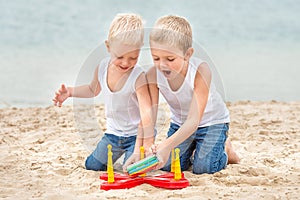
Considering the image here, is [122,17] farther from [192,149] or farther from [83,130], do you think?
[83,130]

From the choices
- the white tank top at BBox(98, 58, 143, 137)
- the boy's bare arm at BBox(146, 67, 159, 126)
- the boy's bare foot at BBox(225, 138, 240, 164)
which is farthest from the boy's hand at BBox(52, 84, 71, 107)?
the boy's bare foot at BBox(225, 138, 240, 164)

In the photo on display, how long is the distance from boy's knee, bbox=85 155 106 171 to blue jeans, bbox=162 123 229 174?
0.36m

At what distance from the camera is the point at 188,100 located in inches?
118

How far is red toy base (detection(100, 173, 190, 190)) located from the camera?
269 centimetres

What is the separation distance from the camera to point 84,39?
8.39 m

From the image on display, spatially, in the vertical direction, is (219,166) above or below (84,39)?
below

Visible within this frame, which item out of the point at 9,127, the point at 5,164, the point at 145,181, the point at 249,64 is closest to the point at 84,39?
the point at 249,64

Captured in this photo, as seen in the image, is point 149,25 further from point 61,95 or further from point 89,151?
point 61,95

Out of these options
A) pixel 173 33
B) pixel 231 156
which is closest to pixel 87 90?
pixel 173 33

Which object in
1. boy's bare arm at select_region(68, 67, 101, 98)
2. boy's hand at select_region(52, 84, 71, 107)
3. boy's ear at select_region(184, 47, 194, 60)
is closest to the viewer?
boy's ear at select_region(184, 47, 194, 60)

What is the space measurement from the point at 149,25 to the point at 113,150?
4.21 m

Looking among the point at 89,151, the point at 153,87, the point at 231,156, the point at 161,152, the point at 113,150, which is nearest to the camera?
the point at 161,152

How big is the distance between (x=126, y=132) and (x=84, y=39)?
5426mm

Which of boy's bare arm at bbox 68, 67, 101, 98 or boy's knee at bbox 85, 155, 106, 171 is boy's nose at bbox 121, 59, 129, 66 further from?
boy's knee at bbox 85, 155, 106, 171
